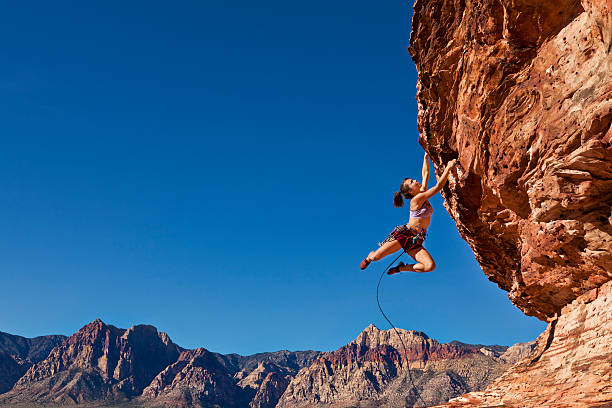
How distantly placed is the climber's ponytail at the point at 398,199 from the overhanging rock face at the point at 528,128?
75.7 inches

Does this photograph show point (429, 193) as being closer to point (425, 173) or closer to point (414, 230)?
point (414, 230)

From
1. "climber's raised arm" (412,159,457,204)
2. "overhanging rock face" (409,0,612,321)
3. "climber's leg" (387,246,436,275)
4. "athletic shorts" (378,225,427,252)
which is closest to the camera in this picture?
"overhanging rock face" (409,0,612,321)

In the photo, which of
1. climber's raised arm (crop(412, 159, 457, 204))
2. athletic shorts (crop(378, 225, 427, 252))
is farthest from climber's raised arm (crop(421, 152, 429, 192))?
athletic shorts (crop(378, 225, 427, 252))

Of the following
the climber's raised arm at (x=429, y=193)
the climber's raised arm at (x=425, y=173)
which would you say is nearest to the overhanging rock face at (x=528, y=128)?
the climber's raised arm at (x=425, y=173)

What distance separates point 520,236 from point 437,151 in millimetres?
3434

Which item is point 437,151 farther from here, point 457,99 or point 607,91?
point 607,91

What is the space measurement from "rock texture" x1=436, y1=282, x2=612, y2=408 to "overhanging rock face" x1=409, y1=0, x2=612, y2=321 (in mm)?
633

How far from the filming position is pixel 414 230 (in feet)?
42.9

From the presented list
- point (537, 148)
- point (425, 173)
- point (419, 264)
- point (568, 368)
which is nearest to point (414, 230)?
point (419, 264)

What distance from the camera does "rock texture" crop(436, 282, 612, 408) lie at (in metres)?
9.96

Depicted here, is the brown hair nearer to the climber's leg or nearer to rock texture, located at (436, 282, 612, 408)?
the climber's leg

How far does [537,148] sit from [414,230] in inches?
146

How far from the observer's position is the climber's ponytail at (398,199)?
13.5 m

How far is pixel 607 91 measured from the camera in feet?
29.0
